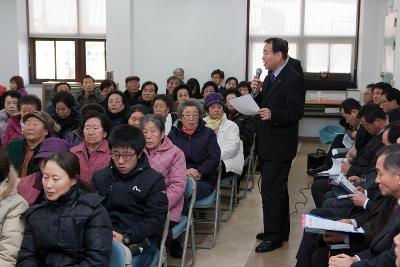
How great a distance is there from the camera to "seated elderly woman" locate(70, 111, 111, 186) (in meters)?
3.37

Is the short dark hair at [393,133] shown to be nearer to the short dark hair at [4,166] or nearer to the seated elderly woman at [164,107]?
the short dark hair at [4,166]

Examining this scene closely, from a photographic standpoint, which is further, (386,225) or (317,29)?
(317,29)

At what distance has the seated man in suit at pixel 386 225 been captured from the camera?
221 centimetres

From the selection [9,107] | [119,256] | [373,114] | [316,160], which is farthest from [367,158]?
[9,107]

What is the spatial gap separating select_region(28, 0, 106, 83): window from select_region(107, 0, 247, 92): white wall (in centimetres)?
96

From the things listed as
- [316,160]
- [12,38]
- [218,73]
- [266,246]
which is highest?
[12,38]

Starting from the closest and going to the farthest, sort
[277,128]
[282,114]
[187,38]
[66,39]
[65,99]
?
1. [282,114]
2. [277,128]
3. [65,99]
4. [187,38]
5. [66,39]

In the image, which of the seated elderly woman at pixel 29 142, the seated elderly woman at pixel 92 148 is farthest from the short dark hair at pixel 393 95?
the seated elderly woman at pixel 29 142

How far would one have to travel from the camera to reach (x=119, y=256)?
2.28 m

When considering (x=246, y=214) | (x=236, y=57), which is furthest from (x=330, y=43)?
(x=246, y=214)

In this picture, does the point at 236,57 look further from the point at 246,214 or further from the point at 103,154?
the point at 103,154

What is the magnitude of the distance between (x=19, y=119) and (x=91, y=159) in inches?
58.1

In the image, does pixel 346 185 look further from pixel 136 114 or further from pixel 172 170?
pixel 136 114

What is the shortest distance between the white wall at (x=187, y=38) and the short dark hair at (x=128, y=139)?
6.70m
